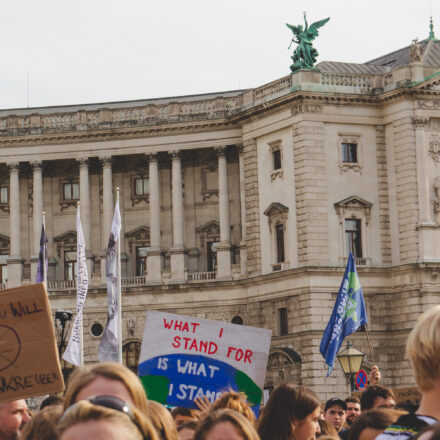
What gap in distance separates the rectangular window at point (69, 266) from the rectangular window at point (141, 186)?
16.7 feet

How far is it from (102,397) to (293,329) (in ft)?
198

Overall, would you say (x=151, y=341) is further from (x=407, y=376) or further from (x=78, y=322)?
(x=407, y=376)

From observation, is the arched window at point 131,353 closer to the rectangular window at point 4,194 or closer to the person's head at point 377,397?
the rectangular window at point 4,194

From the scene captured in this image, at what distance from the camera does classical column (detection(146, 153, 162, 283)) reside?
7338cm

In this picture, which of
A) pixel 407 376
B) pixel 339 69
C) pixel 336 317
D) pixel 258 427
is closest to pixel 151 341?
pixel 258 427

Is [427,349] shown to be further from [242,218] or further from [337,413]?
[242,218]

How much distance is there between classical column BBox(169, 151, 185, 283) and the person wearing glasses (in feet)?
214

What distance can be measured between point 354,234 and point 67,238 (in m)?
17.6

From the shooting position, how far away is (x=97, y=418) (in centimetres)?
708

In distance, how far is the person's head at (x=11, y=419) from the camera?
11484 millimetres

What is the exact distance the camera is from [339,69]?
253 ft

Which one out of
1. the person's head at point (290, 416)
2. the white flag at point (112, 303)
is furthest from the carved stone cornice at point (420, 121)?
the person's head at point (290, 416)

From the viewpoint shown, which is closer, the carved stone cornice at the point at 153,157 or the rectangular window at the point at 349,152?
the rectangular window at the point at 349,152

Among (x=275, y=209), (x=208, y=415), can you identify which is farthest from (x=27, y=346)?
(x=275, y=209)
